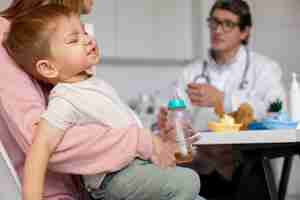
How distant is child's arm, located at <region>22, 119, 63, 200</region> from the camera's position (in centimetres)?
100

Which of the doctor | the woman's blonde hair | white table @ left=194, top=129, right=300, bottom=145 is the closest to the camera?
the woman's blonde hair

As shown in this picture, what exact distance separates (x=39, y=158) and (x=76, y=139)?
9 cm

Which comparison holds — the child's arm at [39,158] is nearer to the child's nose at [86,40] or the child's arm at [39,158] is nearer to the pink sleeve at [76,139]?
the pink sleeve at [76,139]

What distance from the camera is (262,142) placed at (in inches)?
65.9

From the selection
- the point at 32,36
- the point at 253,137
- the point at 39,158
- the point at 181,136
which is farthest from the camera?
the point at 253,137

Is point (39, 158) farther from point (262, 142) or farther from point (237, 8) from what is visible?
point (237, 8)

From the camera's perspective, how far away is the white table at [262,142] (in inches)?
65.4

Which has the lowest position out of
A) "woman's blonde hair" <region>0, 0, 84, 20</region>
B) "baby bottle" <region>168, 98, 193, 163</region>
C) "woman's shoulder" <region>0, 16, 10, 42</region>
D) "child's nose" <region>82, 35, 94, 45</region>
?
"baby bottle" <region>168, 98, 193, 163</region>

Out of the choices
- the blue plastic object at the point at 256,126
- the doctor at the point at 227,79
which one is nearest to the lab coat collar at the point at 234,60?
the doctor at the point at 227,79

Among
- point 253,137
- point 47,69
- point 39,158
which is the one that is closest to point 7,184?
point 39,158

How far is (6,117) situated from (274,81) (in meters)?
1.78

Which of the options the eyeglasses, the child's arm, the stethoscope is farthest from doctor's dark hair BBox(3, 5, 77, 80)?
the eyeglasses

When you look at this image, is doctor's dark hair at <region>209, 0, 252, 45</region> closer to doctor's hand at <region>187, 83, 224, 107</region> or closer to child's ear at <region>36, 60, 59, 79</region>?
doctor's hand at <region>187, 83, 224, 107</region>

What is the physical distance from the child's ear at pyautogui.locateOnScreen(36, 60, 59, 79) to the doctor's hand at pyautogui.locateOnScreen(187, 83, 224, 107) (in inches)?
53.1
